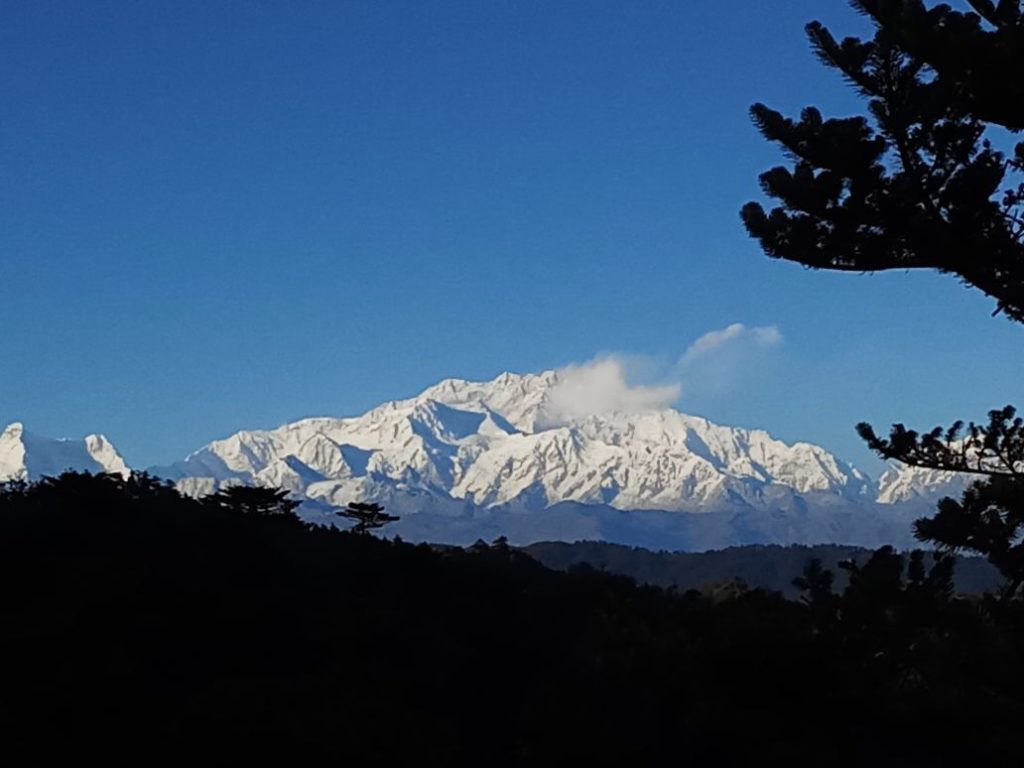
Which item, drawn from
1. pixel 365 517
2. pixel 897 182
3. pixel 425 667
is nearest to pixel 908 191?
pixel 897 182

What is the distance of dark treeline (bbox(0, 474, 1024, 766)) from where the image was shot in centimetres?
1522

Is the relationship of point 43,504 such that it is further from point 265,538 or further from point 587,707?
point 587,707

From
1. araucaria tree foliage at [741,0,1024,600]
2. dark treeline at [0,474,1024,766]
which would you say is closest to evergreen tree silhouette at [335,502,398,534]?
dark treeline at [0,474,1024,766]

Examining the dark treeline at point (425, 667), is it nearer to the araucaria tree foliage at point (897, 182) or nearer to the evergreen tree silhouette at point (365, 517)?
the araucaria tree foliage at point (897, 182)

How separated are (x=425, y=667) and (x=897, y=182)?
45.7ft

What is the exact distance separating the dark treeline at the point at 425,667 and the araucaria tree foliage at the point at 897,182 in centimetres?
448

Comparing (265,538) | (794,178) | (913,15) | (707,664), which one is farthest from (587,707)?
(265,538)

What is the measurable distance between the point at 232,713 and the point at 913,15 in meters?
11.3

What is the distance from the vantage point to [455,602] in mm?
29047

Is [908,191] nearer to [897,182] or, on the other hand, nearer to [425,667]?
[897,182]

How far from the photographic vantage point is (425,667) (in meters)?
23.6

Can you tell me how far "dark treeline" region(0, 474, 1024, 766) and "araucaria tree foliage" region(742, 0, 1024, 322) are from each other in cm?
448

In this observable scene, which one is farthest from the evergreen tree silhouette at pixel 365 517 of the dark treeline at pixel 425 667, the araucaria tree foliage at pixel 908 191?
the araucaria tree foliage at pixel 908 191

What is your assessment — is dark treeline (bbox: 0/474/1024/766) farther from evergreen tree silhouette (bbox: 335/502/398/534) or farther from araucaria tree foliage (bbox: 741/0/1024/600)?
evergreen tree silhouette (bbox: 335/502/398/534)
